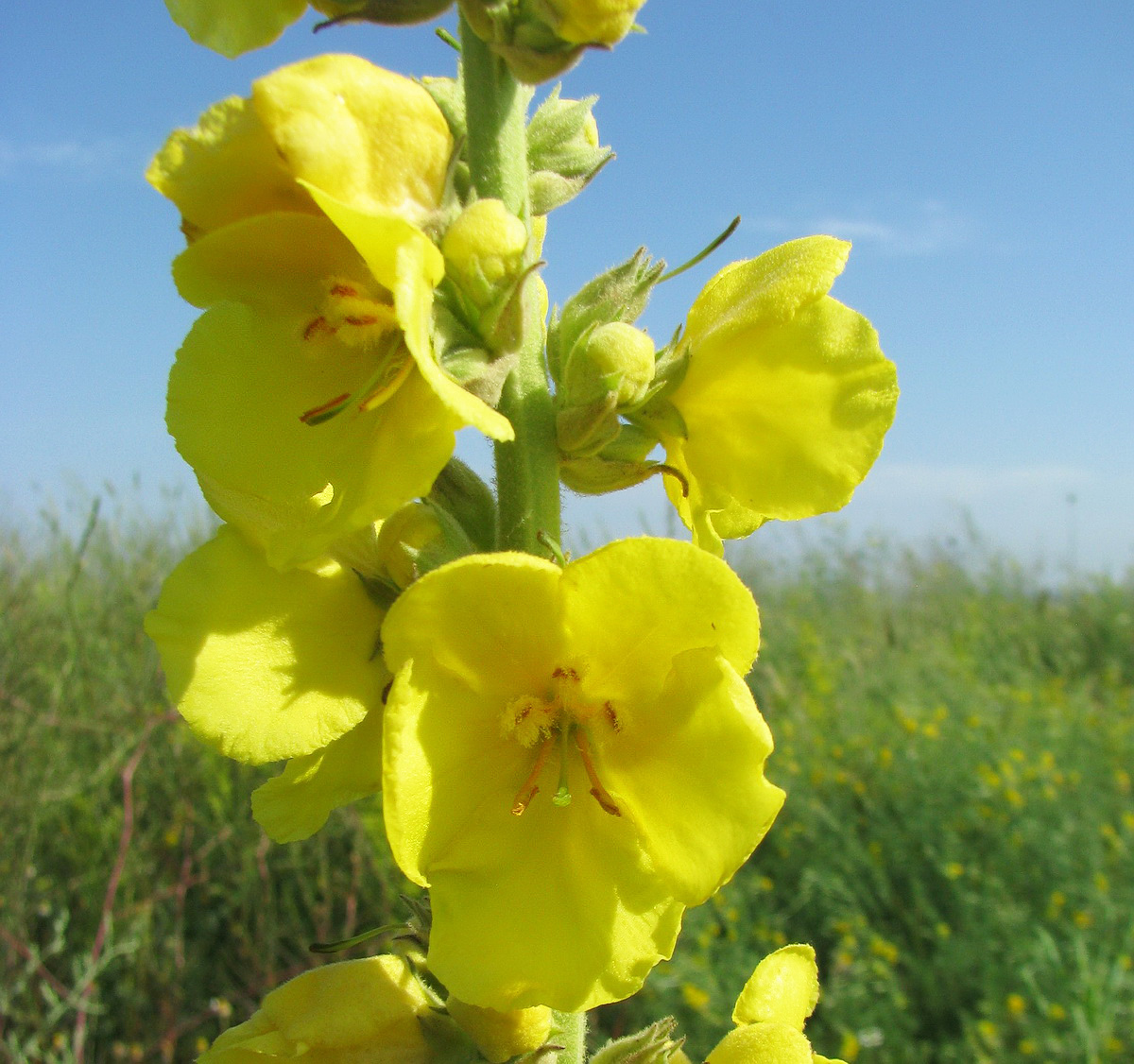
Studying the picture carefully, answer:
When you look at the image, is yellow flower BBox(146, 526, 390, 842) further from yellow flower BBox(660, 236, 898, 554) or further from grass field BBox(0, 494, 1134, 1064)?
grass field BBox(0, 494, 1134, 1064)

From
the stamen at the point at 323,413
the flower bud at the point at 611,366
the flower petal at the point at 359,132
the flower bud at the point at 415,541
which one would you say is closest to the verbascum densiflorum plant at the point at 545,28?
the flower petal at the point at 359,132

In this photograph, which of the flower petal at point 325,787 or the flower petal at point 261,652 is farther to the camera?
the flower petal at point 325,787

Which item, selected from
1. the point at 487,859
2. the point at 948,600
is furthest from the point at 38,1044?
the point at 948,600

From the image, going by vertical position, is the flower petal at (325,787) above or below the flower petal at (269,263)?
below

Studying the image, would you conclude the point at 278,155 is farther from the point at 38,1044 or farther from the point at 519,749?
the point at 38,1044

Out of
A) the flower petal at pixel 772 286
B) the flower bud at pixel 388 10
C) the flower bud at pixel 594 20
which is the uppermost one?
the flower bud at pixel 388 10

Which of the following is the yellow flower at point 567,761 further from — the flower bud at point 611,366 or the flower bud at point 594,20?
the flower bud at point 594,20

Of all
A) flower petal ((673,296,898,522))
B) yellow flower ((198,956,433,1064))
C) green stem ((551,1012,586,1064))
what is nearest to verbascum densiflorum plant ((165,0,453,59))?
flower petal ((673,296,898,522))

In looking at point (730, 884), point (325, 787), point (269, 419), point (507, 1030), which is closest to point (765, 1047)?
point (507, 1030)
